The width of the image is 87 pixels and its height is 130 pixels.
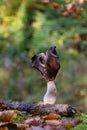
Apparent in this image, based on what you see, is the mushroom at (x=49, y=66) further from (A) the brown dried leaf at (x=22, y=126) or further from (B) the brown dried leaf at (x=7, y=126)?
(B) the brown dried leaf at (x=7, y=126)

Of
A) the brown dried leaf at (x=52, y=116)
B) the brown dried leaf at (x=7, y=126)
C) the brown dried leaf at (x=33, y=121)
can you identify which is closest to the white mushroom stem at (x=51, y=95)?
the brown dried leaf at (x=52, y=116)

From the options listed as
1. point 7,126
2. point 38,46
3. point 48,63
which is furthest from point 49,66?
point 38,46

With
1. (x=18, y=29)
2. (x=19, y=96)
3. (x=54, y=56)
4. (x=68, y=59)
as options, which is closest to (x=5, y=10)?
(x=18, y=29)

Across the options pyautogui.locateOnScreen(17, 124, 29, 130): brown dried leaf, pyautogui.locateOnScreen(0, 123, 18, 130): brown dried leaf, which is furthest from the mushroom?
pyautogui.locateOnScreen(0, 123, 18, 130): brown dried leaf

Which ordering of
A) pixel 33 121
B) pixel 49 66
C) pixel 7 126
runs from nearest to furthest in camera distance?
pixel 7 126
pixel 33 121
pixel 49 66

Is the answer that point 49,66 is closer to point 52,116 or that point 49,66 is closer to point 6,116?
point 52,116

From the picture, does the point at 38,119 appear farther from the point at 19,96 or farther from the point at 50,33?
the point at 50,33
